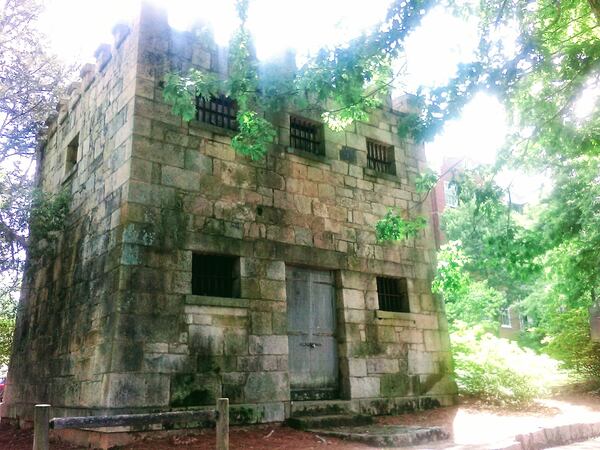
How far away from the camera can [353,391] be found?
8.40m

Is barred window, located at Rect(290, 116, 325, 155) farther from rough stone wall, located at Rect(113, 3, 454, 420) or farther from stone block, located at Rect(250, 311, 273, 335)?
stone block, located at Rect(250, 311, 273, 335)

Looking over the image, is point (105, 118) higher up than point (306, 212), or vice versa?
point (105, 118)

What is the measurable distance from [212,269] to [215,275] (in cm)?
10

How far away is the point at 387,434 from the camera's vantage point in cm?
650

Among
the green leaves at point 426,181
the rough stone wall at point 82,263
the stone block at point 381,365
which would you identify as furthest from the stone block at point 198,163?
the stone block at point 381,365

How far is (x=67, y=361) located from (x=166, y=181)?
3.16 m

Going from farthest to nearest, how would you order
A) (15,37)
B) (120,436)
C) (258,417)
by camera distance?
(15,37) → (258,417) → (120,436)

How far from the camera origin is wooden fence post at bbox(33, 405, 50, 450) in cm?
387

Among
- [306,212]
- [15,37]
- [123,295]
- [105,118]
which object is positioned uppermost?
[15,37]

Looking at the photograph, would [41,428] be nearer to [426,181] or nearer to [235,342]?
[235,342]

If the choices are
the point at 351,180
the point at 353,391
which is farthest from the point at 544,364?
the point at 351,180

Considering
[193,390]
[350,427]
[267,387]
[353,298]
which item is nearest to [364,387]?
[350,427]

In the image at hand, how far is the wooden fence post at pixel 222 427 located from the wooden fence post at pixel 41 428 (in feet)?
4.78

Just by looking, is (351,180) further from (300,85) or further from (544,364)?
(544,364)
